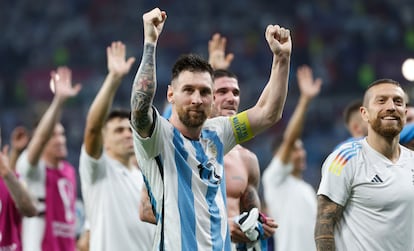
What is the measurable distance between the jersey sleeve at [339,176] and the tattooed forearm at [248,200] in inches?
30.7

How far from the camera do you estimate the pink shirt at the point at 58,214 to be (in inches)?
327

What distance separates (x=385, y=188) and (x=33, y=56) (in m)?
16.1

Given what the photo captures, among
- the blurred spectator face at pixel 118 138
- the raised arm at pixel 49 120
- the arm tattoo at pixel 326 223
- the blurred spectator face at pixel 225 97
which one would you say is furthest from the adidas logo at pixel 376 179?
the raised arm at pixel 49 120

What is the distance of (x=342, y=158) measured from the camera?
5.67 m

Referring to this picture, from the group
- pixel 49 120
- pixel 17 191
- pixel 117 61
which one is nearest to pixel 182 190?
pixel 117 61

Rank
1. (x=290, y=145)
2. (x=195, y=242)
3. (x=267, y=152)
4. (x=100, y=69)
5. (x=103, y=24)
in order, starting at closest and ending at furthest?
(x=195, y=242) < (x=290, y=145) < (x=267, y=152) < (x=100, y=69) < (x=103, y=24)

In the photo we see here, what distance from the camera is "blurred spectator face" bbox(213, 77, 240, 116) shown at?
6.23 metres

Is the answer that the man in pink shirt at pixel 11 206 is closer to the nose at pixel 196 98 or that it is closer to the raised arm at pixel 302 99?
the nose at pixel 196 98

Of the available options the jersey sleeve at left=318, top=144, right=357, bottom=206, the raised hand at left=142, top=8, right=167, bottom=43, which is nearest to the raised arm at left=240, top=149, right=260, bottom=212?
the jersey sleeve at left=318, top=144, right=357, bottom=206

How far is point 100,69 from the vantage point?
1983 centimetres

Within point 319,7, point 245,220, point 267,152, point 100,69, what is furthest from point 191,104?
point 319,7

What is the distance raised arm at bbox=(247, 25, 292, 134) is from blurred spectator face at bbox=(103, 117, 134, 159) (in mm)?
2291

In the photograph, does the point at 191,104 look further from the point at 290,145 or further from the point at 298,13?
the point at 298,13

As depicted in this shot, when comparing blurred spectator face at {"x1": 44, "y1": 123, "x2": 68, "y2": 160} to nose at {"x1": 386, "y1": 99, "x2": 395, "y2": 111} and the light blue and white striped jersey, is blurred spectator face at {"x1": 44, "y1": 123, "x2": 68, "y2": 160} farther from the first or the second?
nose at {"x1": 386, "y1": 99, "x2": 395, "y2": 111}
